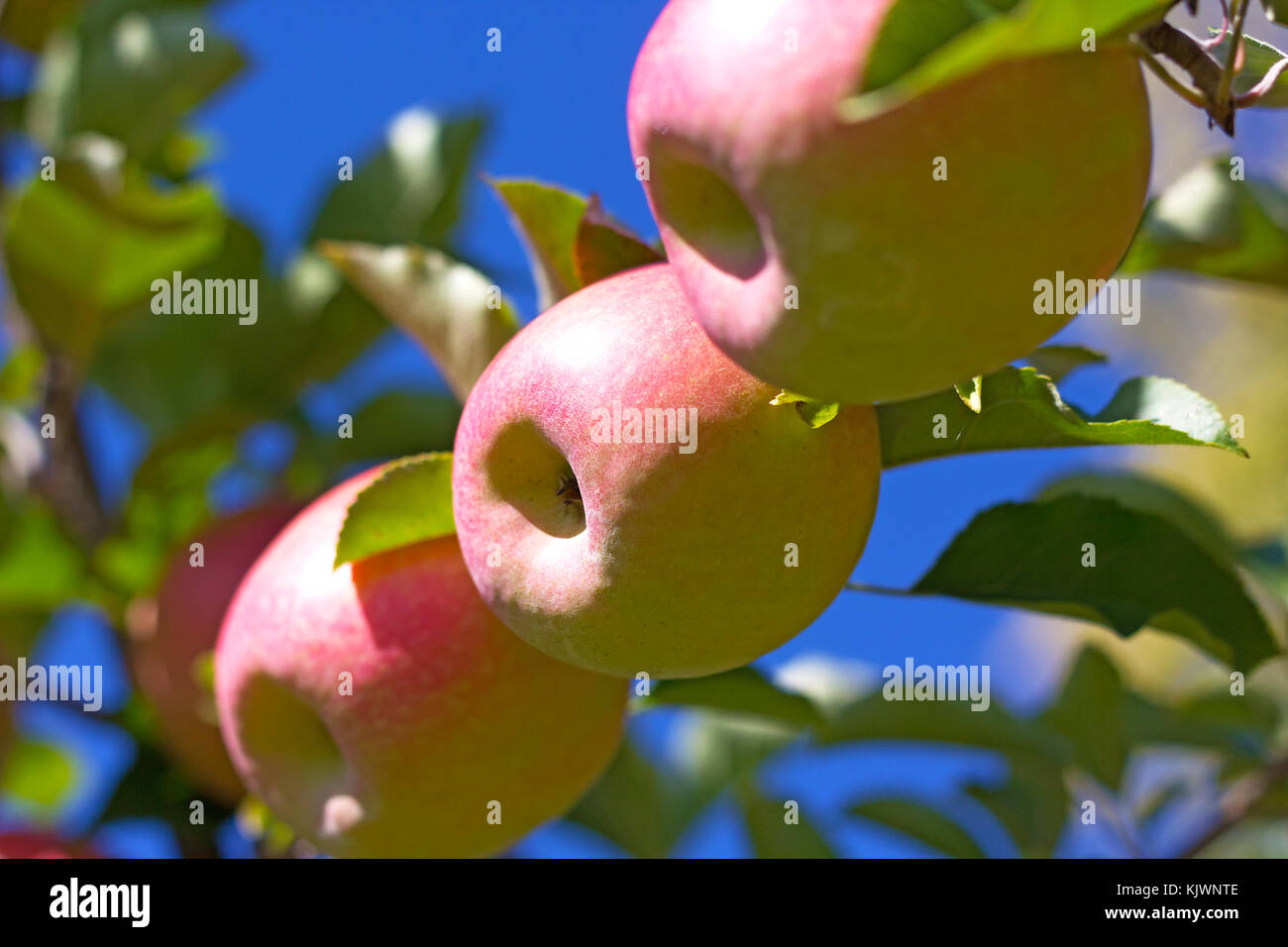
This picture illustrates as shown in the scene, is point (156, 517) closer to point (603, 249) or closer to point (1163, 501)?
point (603, 249)

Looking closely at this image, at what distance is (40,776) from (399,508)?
1620 mm

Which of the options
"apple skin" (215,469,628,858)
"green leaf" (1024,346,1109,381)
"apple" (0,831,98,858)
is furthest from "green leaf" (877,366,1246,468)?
"apple" (0,831,98,858)

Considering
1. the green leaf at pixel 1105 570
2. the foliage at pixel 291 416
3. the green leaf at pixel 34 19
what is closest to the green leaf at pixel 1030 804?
the foliage at pixel 291 416

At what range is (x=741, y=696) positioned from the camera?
1095 mm

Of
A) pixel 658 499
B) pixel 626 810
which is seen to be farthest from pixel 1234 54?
pixel 626 810

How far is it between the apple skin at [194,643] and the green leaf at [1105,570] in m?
0.85

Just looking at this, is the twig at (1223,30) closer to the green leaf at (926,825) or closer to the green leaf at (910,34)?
the green leaf at (910,34)

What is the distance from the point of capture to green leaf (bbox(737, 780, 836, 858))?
1.46 meters

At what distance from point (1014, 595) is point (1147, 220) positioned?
0.41 metres

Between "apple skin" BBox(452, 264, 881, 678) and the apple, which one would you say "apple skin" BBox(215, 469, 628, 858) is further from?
the apple
